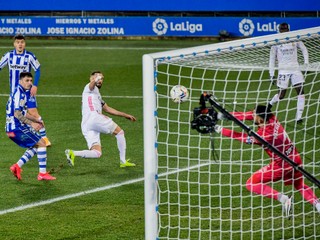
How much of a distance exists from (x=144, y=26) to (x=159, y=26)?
→ 637 mm

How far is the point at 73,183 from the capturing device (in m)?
13.8

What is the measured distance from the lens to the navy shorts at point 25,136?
1374 cm

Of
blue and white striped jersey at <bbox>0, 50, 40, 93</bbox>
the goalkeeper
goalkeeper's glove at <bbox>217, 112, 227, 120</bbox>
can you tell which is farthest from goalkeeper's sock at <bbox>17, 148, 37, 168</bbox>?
goalkeeper's glove at <bbox>217, 112, 227, 120</bbox>

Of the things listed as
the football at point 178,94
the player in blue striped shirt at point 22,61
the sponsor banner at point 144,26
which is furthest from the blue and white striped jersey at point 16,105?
the sponsor banner at point 144,26

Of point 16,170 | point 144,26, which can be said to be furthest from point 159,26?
point 16,170

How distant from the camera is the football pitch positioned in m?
11.5

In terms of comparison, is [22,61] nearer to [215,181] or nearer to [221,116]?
[215,181]

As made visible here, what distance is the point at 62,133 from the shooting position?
1792 centimetres

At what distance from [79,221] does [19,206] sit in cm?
120

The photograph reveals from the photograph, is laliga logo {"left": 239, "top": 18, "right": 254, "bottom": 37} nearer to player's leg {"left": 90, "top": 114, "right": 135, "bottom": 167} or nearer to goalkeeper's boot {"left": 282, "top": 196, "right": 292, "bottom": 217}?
player's leg {"left": 90, "top": 114, "right": 135, "bottom": 167}

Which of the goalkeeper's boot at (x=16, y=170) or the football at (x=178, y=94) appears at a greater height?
the football at (x=178, y=94)

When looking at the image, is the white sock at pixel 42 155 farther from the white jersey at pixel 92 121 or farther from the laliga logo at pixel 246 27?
the laliga logo at pixel 246 27
